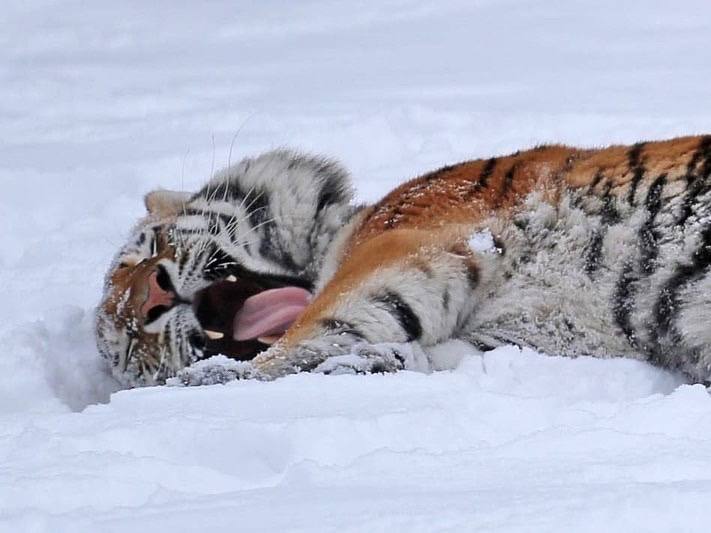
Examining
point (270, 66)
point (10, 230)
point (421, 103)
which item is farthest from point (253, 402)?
point (270, 66)

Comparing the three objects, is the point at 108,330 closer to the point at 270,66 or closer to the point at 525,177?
the point at 525,177

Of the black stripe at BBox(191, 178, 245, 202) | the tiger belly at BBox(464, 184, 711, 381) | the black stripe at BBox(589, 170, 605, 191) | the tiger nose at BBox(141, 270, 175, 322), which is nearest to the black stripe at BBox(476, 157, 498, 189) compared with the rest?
the tiger belly at BBox(464, 184, 711, 381)

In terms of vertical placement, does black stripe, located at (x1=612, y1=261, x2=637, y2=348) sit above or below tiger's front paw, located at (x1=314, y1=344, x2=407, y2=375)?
above

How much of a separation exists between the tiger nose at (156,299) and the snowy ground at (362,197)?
26 cm

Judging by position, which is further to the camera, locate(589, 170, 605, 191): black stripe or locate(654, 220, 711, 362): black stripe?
locate(589, 170, 605, 191): black stripe

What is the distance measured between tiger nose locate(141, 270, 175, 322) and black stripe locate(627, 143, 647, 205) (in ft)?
3.95

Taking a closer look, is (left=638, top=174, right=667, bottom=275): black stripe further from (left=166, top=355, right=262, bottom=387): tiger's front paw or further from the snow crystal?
(left=166, top=355, right=262, bottom=387): tiger's front paw

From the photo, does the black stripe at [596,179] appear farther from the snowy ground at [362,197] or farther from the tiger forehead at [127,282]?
the tiger forehead at [127,282]

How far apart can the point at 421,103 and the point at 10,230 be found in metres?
2.79

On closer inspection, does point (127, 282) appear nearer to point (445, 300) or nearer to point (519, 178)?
point (445, 300)

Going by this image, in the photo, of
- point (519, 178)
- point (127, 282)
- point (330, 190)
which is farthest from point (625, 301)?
point (127, 282)

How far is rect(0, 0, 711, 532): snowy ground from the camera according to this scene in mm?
2154

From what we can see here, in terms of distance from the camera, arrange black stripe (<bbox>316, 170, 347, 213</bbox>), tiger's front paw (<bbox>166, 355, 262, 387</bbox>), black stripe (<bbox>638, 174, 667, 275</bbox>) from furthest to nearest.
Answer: black stripe (<bbox>316, 170, 347, 213</bbox>), black stripe (<bbox>638, 174, 667, 275</bbox>), tiger's front paw (<bbox>166, 355, 262, 387</bbox>)

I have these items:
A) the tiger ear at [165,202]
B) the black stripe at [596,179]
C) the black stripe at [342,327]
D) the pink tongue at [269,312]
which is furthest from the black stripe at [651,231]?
the tiger ear at [165,202]
